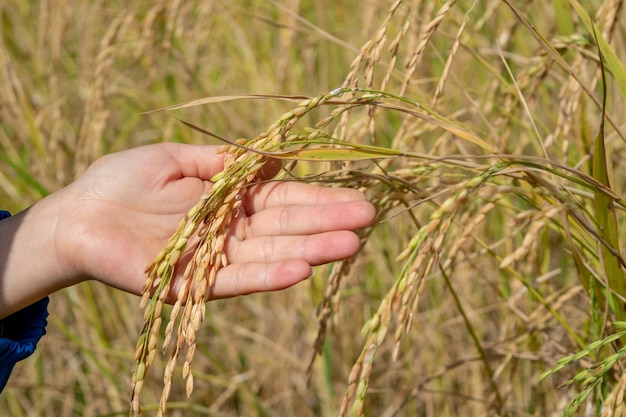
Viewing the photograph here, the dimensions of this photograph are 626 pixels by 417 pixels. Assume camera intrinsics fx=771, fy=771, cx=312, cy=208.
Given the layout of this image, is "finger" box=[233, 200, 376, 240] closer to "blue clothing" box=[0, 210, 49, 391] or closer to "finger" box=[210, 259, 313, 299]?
"finger" box=[210, 259, 313, 299]

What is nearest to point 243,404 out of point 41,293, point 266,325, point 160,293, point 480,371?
point 266,325

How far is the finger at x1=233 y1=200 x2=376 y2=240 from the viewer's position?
4.05 ft

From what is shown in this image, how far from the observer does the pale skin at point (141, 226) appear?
132 cm

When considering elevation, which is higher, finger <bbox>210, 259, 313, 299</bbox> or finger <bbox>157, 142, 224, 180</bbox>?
finger <bbox>157, 142, 224, 180</bbox>

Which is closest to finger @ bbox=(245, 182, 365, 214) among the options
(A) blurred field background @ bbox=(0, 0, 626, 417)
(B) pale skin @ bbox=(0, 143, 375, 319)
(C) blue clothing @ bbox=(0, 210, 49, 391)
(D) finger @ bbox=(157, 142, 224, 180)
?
(B) pale skin @ bbox=(0, 143, 375, 319)

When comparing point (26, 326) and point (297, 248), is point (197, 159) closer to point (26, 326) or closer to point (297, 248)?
point (297, 248)

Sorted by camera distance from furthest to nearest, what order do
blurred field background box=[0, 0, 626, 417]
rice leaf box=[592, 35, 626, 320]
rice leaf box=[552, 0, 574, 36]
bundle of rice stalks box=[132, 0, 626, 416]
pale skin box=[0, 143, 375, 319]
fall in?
blurred field background box=[0, 0, 626, 417]
rice leaf box=[552, 0, 574, 36]
pale skin box=[0, 143, 375, 319]
rice leaf box=[592, 35, 626, 320]
bundle of rice stalks box=[132, 0, 626, 416]

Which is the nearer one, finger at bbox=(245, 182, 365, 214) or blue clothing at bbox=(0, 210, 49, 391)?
finger at bbox=(245, 182, 365, 214)

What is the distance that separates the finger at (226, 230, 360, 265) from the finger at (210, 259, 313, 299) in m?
0.04

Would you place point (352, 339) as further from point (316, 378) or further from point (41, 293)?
point (41, 293)

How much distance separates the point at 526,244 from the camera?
1.08 m

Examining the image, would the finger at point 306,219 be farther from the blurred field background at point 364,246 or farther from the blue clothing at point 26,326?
the blue clothing at point 26,326

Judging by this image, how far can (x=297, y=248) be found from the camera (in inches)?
51.1

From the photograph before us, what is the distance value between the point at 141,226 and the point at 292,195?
346 mm
